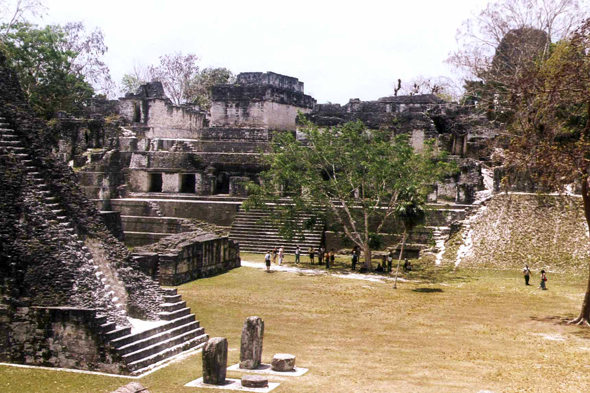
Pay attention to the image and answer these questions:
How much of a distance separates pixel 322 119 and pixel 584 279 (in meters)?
16.0

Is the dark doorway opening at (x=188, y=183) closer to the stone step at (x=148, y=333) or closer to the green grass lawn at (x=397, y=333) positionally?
the green grass lawn at (x=397, y=333)

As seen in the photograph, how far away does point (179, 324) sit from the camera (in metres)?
11.5

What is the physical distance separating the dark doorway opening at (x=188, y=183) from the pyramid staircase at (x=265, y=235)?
5.03 meters

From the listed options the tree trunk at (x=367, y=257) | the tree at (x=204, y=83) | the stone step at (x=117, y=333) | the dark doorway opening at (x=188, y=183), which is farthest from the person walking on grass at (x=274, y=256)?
the tree at (x=204, y=83)

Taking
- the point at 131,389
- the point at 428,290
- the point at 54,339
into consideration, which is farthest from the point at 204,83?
the point at 131,389

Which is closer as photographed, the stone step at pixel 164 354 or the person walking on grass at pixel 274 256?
the stone step at pixel 164 354

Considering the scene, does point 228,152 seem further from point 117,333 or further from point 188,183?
point 117,333

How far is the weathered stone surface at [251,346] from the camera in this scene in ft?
32.7

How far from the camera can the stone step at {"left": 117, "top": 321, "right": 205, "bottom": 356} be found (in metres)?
9.76

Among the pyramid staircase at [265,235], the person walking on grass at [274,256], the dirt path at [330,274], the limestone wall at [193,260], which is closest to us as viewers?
the limestone wall at [193,260]

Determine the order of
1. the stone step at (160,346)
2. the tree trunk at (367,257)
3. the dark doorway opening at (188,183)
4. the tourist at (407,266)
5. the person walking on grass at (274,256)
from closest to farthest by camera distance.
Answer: the stone step at (160,346), the tree trunk at (367,257), the tourist at (407,266), the person walking on grass at (274,256), the dark doorway opening at (188,183)

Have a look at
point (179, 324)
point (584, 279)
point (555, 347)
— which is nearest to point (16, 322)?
point (179, 324)

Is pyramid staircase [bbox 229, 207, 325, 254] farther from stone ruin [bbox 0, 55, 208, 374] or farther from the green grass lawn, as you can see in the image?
stone ruin [bbox 0, 55, 208, 374]

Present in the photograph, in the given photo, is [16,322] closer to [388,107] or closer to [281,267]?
[281,267]
